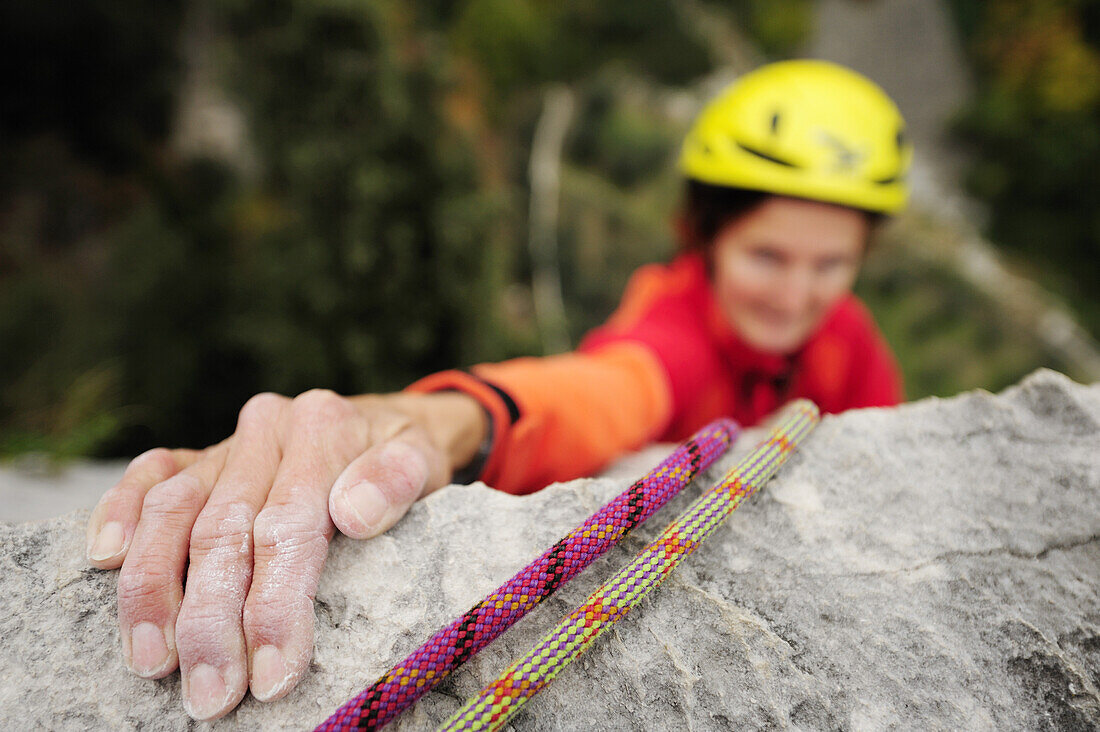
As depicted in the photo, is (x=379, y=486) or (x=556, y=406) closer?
(x=379, y=486)

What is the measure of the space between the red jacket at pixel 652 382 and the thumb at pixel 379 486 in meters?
0.23

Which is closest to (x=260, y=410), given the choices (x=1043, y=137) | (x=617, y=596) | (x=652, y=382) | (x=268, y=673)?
(x=268, y=673)

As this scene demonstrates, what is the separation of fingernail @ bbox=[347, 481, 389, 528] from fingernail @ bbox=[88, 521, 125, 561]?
232 millimetres

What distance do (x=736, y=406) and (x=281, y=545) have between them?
1.55 metres

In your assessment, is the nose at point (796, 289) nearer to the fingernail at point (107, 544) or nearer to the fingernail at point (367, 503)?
the fingernail at point (367, 503)

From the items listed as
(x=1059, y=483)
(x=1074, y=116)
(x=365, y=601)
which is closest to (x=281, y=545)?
(x=365, y=601)

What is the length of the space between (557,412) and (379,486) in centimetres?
48

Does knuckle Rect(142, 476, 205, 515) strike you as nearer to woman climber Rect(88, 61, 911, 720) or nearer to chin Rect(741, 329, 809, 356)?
woman climber Rect(88, 61, 911, 720)

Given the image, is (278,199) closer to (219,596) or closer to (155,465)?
(155,465)

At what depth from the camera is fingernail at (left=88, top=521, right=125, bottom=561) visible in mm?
584

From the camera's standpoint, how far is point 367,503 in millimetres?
632

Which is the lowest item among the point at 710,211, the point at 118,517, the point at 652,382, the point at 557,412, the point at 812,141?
the point at 652,382

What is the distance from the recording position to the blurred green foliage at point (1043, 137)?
14.1 feet

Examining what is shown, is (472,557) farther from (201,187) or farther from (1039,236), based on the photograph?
(1039,236)
